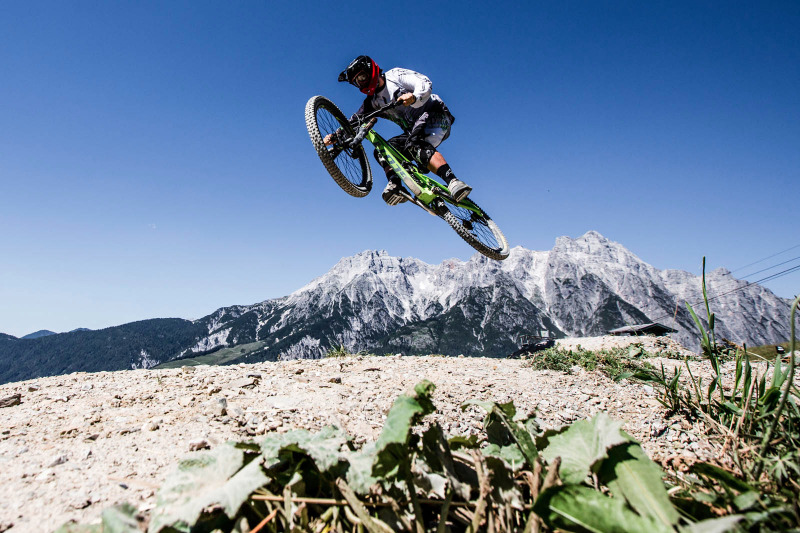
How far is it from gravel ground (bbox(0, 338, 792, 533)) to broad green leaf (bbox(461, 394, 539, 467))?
625mm

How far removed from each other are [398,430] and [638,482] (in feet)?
1.94

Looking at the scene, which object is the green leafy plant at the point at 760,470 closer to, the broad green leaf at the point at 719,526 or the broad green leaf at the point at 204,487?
the broad green leaf at the point at 719,526

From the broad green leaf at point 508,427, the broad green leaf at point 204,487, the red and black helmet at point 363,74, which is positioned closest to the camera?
the broad green leaf at point 204,487

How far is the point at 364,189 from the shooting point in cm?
845

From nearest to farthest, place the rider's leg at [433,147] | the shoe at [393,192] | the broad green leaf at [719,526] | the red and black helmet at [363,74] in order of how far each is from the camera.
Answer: the broad green leaf at [719,526]
the red and black helmet at [363,74]
the rider's leg at [433,147]
the shoe at [393,192]

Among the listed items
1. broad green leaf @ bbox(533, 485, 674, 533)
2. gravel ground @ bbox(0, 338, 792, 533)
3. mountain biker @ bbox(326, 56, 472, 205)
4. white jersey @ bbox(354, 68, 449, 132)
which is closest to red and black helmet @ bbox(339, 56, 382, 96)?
mountain biker @ bbox(326, 56, 472, 205)

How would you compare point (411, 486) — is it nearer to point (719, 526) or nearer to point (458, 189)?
Result: point (719, 526)

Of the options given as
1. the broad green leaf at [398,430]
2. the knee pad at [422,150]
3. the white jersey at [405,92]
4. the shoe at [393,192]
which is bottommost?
the broad green leaf at [398,430]

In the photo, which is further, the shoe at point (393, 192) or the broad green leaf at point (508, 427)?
the shoe at point (393, 192)

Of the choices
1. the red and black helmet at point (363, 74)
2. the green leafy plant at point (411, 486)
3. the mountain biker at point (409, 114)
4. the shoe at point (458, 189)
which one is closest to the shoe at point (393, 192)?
the mountain biker at point (409, 114)

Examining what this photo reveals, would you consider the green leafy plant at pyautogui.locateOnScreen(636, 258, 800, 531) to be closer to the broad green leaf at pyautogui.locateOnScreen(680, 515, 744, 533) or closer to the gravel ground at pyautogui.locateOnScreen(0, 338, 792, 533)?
the broad green leaf at pyautogui.locateOnScreen(680, 515, 744, 533)

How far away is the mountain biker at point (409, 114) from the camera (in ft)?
22.9

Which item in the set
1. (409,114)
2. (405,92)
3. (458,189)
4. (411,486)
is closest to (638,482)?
(411,486)

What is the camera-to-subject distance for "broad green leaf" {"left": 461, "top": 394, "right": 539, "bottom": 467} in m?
1.13
